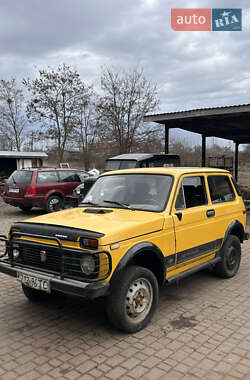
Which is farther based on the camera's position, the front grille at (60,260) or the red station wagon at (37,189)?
the red station wagon at (37,189)

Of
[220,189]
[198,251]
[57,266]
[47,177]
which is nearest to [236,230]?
[220,189]

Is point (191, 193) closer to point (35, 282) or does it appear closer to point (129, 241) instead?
point (129, 241)

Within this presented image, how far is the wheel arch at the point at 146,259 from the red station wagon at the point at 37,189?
Answer: 8926 millimetres

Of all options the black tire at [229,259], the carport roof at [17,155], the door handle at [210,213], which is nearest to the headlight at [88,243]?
the door handle at [210,213]

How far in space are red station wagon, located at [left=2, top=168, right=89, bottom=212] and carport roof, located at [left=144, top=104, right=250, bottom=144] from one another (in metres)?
4.49

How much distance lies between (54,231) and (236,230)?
11.4ft

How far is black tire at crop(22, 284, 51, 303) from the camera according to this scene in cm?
450

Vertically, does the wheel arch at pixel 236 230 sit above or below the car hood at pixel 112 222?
below

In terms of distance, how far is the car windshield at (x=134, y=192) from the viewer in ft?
14.3

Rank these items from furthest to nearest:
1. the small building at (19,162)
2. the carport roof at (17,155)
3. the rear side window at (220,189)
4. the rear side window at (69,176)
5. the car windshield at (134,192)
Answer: the small building at (19,162), the carport roof at (17,155), the rear side window at (69,176), the rear side window at (220,189), the car windshield at (134,192)

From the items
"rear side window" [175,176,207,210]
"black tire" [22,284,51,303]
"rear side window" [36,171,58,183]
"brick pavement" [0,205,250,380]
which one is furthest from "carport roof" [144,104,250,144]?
"black tire" [22,284,51,303]

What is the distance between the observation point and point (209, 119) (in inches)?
600

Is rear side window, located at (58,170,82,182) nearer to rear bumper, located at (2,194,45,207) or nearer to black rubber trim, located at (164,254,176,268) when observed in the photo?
rear bumper, located at (2,194,45,207)

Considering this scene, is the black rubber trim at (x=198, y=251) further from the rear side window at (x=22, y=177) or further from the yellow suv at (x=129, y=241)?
the rear side window at (x=22, y=177)
